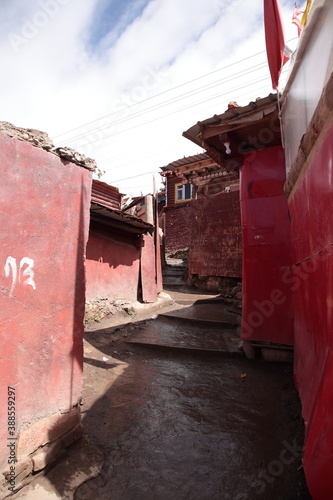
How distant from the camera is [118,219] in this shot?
26.7 feet

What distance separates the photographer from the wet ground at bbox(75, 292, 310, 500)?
242 centimetres

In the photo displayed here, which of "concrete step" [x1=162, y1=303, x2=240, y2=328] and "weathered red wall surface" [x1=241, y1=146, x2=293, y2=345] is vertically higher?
"weathered red wall surface" [x1=241, y1=146, x2=293, y2=345]

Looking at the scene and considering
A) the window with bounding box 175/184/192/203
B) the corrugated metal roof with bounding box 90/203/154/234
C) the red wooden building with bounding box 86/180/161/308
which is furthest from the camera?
the window with bounding box 175/184/192/203

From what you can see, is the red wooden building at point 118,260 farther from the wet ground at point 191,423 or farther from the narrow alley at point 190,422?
the wet ground at point 191,423

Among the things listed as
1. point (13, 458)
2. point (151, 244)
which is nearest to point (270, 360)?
point (13, 458)

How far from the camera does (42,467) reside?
2.43 meters

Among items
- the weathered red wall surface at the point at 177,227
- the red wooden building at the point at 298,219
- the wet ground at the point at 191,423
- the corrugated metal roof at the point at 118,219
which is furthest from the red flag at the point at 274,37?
the weathered red wall surface at the point at 177,227

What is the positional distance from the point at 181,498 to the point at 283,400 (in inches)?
80.4

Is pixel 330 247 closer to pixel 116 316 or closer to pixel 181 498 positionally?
pixel 181 498

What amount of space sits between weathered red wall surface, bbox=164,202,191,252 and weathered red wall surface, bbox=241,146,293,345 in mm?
16184

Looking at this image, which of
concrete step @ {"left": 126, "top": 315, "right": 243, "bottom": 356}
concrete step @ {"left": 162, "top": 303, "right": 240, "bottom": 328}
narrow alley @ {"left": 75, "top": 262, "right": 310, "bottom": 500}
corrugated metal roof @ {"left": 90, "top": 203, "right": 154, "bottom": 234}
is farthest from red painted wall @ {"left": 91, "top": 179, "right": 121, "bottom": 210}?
narrow alley @ {"left": 75, "top": 262, "right": 310, "bottom": 500}

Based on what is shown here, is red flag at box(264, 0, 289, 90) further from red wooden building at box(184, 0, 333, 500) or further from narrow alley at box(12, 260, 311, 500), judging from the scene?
narrow alley at box(12, 260, 311, 500)
